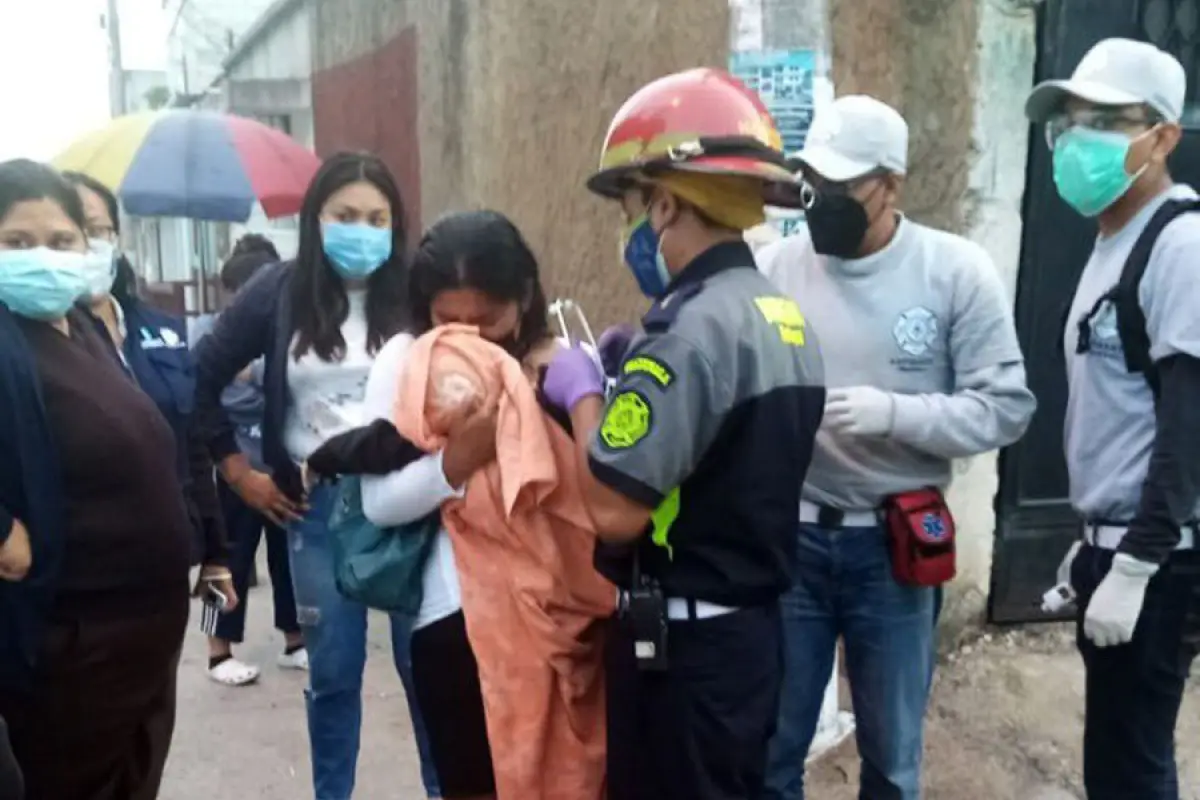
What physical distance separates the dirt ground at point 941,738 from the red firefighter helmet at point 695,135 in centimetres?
222

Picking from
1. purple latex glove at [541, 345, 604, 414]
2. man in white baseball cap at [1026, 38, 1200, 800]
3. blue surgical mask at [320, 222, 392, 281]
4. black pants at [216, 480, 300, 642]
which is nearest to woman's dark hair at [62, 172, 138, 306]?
blue surgical mask at [320, 222, 392, 281]

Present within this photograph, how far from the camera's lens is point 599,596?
7.14 ft

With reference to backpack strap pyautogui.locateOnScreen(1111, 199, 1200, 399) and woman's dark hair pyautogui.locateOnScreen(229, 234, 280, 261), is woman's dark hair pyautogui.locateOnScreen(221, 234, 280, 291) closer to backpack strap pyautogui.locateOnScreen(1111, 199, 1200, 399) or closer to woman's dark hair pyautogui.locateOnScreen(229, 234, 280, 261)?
woman's dark hair pyautogui.locateOnScreen(229, 234, 280, 261)

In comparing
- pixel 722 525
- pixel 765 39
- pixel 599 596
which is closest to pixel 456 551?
pixel 599 596

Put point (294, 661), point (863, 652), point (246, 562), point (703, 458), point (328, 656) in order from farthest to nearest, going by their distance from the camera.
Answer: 1. point (246, 562)
2. point (294, 661)
3. point (328, 656)
4. point (863, 652)
5. point (703, 458)

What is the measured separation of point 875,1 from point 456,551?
2.60 m

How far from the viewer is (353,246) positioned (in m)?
3.03

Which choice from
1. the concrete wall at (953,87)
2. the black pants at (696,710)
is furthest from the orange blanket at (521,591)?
the concrete wall at (953,87)

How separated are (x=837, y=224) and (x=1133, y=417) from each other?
0.74 metres

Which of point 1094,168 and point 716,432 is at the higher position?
point 1094,168

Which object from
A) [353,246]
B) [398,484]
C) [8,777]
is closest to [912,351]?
[398,484]

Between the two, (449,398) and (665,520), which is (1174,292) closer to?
(665,520)

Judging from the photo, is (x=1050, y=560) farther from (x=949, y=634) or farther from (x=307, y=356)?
(x=307, y=356)

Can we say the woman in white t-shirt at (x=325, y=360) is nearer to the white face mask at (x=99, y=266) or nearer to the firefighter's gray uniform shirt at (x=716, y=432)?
the white face mask at (x=99, y=266)
